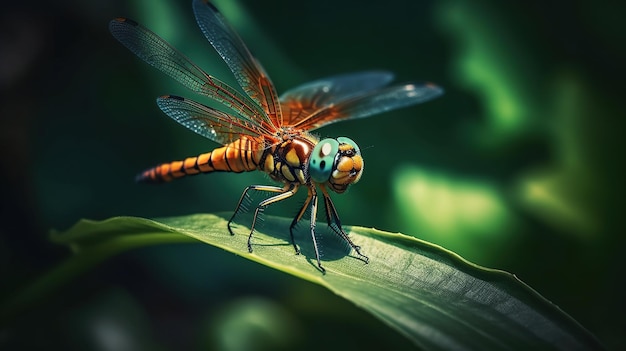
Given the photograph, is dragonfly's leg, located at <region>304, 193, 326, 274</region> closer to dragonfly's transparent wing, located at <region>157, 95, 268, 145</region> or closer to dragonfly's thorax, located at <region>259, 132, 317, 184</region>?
dragonfly's thorax, located at <region>259, 132, 317, 184</region>

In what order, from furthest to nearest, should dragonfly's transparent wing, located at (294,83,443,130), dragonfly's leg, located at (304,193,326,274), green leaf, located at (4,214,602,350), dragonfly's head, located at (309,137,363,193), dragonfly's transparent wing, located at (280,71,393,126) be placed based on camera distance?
1. dragonfly's transparent wing, located at (280,71,393,126)
2. dragonfly's transparent wing, located at (294,83,443,130)
3. dragonfly's head, located at (309,137,363,193)
4. dragonfly's leg, located at (304,193,326,274)
5. green leaf, located at (4,214,602,350)

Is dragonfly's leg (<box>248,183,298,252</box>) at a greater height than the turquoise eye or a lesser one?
lesser

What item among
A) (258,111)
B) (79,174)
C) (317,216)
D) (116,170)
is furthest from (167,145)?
(317,216)

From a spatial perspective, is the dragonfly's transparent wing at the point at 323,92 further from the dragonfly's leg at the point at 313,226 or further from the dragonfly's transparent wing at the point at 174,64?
the dragonfly's leg at the point at 313,226

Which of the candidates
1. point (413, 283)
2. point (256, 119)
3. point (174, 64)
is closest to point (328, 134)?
point (256, 119)

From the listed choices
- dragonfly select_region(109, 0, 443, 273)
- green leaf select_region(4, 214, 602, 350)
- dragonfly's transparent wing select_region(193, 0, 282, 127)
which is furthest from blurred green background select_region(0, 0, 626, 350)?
green leaf select_region(4, 214, 602, 350)

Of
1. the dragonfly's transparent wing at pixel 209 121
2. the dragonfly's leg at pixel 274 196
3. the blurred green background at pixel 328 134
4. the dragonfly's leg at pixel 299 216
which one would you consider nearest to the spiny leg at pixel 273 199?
the dragonfly's leg at pixel 274 196

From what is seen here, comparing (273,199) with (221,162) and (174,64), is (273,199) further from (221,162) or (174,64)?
(174,64)
